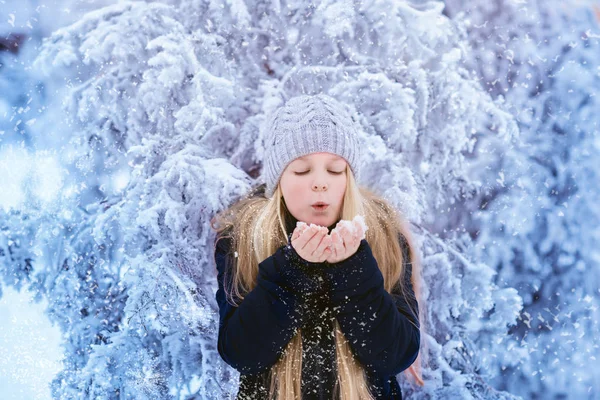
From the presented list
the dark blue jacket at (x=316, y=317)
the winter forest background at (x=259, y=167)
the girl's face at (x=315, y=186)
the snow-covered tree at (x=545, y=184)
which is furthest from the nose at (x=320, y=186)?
the snow-covered tree at (x=545, y=184)

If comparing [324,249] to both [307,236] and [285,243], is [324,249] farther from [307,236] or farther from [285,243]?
[285,243]

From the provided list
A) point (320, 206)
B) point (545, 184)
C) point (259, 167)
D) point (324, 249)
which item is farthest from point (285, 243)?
point (545, 184)

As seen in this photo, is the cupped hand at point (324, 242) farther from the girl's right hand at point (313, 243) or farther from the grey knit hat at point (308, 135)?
the grey knit hat at point (308, 135)

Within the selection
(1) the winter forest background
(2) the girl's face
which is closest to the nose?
(2) the girl's face

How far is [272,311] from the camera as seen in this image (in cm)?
96

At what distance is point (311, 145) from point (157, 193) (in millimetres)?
536

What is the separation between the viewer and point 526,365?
1.46 m

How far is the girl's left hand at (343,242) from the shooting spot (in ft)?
2.95

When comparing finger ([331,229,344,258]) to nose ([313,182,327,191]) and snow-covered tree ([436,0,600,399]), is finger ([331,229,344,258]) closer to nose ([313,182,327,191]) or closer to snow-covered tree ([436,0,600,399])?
nose ([313,182,327,191])

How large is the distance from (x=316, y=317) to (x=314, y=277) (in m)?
0.13

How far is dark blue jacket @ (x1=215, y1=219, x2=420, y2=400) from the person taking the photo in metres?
0.93

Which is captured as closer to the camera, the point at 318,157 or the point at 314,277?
the point at 314,277

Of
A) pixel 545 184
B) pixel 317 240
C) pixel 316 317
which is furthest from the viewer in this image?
pixel 545 184

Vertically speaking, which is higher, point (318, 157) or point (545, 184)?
point (318, 157)
